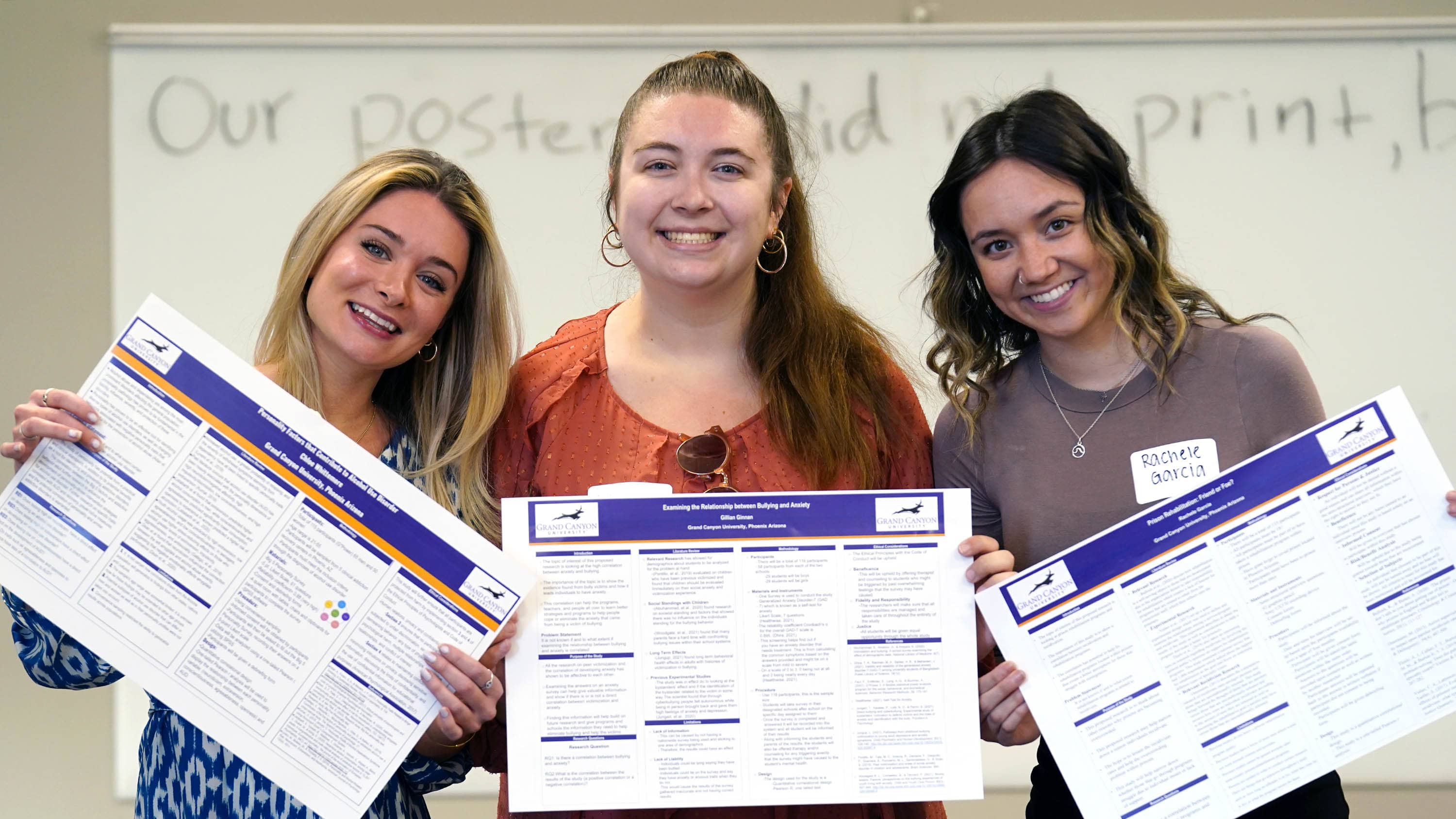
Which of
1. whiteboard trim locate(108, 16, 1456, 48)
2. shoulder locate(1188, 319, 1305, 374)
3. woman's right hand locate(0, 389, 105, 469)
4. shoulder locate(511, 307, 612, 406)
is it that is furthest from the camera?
whiteboard trim locate(108, 16, 1456, 48)

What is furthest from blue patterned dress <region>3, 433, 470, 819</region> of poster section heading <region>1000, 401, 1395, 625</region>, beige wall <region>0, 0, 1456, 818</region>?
beige wall <region>0, 0, 1456, 818</region>

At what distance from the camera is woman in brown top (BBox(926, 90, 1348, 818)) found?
1.79 meters

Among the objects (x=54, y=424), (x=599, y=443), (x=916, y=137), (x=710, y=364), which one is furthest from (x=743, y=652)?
(x=916, y=137)

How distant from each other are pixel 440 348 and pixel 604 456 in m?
0.38

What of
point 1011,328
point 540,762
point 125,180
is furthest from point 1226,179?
point 125,180

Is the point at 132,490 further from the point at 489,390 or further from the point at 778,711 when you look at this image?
the point at 778,711

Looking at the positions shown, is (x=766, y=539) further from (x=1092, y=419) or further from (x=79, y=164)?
(x=79, y=164)

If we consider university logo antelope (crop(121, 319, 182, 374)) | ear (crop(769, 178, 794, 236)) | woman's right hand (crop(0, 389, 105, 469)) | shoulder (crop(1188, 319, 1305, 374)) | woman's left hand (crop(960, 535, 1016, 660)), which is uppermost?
ear (crop(769, 178, 794, 236))

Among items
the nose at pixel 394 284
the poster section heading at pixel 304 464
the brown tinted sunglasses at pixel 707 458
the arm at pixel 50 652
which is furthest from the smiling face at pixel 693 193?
the arm at pixel 50 652

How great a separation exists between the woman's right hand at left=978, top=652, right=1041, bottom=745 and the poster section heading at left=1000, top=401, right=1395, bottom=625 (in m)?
0.10

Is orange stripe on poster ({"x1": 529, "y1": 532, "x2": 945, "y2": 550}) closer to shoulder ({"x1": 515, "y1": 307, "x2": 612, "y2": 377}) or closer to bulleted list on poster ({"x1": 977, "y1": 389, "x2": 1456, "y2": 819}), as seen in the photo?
bulleted list on poster ({"x1": 977, "y1": 389, "x2": 1456, "y2": 819})

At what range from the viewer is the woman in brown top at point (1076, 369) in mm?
1795

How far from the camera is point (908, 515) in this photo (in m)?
1.70

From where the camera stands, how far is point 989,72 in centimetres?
328
